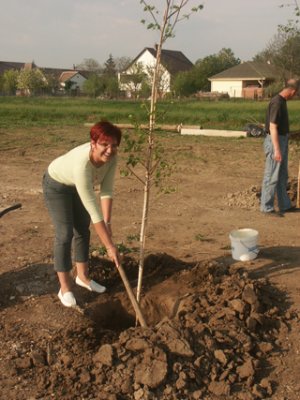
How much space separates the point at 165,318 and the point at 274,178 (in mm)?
3586

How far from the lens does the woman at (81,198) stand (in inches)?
132

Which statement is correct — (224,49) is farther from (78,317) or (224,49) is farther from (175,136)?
(78,317)

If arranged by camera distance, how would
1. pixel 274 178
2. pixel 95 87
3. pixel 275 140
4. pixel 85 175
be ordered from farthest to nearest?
pixel 95 87 → pixel 274 178 → pixel 275 140 → pixel 85 175

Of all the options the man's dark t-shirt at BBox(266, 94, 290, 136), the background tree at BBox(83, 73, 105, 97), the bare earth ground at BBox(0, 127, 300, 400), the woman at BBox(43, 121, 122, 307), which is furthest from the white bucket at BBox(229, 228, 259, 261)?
the background tree at BBox(83, 73, 105, 97)

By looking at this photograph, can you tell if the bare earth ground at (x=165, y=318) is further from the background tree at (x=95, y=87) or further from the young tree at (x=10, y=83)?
the young tree at (x=10, y=83)

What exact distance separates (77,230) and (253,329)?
1724 mm

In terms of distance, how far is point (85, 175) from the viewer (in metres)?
3.39

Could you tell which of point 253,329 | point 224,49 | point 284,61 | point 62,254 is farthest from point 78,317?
point 224,49

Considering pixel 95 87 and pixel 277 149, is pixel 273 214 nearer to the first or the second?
pixel 277 149

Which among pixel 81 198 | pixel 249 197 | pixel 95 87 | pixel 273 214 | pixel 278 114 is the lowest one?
pixel 273 214

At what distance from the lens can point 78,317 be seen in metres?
3.82

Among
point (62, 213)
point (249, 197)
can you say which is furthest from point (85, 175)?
point (249, 197)

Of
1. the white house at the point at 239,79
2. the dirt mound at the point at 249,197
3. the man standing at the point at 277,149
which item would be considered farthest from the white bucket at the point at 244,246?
the white house at the point at 239,79

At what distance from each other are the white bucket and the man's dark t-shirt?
6.65 feet
